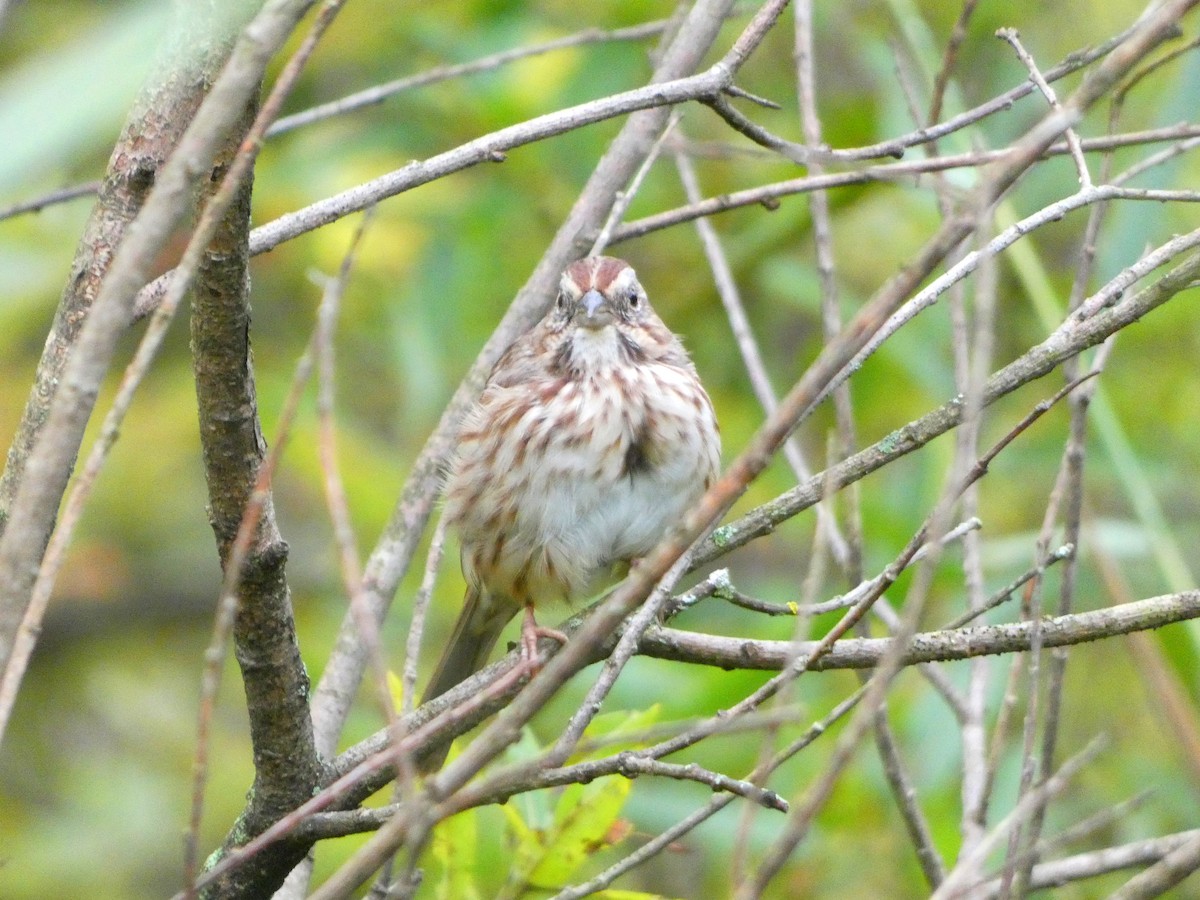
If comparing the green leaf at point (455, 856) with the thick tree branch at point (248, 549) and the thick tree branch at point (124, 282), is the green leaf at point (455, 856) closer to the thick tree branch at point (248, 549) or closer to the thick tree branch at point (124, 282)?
the thick tree branch at point (248, 549)

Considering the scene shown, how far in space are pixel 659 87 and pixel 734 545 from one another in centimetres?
79

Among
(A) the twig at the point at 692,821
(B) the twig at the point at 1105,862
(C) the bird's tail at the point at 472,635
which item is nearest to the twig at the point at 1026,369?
(A) the twig at the point at 692,821

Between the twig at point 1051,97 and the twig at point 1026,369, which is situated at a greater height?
the twig at point 1051,97

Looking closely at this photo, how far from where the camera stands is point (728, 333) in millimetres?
5582

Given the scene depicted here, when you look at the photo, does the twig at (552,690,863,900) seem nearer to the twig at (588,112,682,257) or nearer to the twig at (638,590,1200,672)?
the twig at (638,590,1200,672)

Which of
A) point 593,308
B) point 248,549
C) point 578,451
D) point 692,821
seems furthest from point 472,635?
point 692,821

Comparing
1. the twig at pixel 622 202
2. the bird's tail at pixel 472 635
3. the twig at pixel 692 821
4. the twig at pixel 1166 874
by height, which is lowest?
the twig at pixel 1166 874

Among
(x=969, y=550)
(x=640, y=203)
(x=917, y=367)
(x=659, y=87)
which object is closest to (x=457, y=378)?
(x=640, y=203)

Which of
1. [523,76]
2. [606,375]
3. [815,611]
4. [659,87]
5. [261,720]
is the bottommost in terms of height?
[815,611]

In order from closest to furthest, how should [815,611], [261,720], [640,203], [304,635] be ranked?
[815,611]
[261,720]
[640,203]
[304,635]

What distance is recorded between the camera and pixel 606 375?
13.0 ft

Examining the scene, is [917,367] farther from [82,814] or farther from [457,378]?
[82,814]

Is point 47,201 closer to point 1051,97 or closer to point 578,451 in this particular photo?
point 578,451

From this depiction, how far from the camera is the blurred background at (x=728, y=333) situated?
448cm
